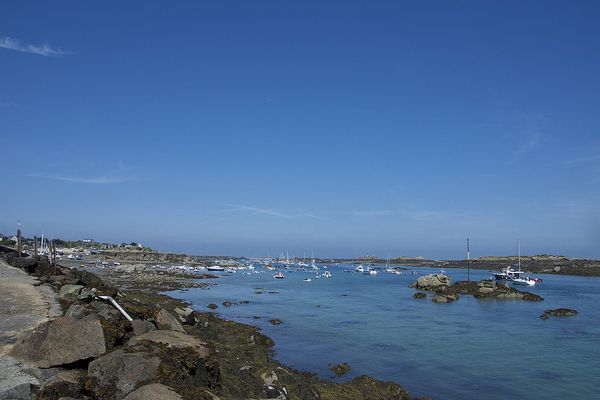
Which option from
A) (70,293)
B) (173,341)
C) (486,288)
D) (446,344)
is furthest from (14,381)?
(486,288)

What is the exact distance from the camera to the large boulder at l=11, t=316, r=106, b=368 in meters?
10.1

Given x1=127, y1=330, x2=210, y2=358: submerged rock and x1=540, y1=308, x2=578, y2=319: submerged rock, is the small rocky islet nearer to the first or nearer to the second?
x1=540, y1=308, x2=578, y2=319: submerged rock

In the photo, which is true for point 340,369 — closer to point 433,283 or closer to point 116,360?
point 116,360

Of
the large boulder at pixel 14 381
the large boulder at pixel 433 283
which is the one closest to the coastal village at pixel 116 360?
the large boulder at pixel 14 381

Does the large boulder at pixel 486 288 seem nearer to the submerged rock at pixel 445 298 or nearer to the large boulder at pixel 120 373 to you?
the submerged rock at pixel 445 298

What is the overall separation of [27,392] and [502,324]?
36031 mm

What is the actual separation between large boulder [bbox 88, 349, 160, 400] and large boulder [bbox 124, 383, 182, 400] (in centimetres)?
95

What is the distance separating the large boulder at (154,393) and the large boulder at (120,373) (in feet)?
3.10

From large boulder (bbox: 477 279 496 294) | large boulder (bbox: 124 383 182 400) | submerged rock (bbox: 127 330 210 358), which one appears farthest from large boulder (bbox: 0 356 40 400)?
large boulder (bbox: 477 279 496 294)

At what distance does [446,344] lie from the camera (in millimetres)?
28000

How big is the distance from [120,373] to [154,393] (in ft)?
5.31

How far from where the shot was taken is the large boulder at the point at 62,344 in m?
10.1

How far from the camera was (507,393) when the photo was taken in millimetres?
18641

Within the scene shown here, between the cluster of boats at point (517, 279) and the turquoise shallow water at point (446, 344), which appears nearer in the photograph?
the turquoise shallow water at point (446, 344)
